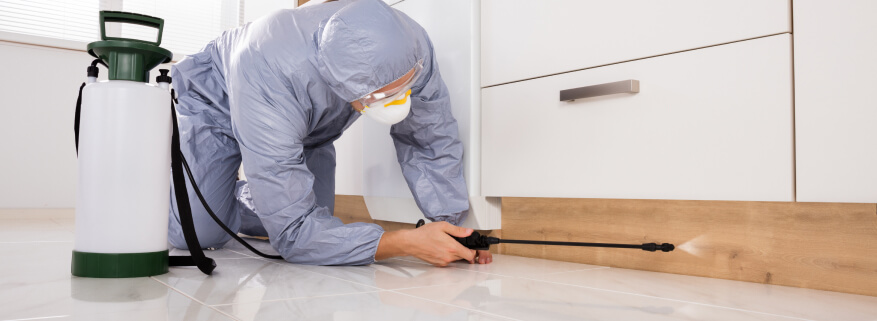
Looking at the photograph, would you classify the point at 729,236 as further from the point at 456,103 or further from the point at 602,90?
the point at 456,103

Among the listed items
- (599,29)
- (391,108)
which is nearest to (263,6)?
(391,108)

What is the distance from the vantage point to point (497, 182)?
133cm

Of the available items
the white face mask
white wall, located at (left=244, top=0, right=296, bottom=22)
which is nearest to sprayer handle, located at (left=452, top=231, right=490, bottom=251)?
the white face mask

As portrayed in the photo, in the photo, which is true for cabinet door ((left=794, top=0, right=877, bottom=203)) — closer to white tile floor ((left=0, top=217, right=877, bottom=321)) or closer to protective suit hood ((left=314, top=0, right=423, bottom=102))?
white tile floor ((left=0, top=217, right=877, bottom=321))

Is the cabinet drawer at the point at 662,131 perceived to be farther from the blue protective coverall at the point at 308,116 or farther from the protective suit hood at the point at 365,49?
the protective suit hood at the point at 365,49

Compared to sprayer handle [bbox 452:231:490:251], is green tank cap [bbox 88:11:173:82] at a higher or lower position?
higher

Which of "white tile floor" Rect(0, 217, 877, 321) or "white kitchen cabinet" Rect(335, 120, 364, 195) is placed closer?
"white tile floor" Rect(0, 217, 877, 321)

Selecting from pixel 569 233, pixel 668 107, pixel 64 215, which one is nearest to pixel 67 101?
pixel 64 215

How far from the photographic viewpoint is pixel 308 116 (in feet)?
4.21

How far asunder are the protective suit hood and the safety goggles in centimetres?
2

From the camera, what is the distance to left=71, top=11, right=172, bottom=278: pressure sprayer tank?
94cm

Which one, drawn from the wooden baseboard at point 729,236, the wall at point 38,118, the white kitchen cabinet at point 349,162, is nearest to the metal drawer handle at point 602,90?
the wooden baseboard at point 729,236

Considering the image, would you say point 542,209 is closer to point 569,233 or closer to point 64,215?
point 569,233

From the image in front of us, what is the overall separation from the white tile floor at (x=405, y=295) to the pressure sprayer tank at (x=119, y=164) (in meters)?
0.04
